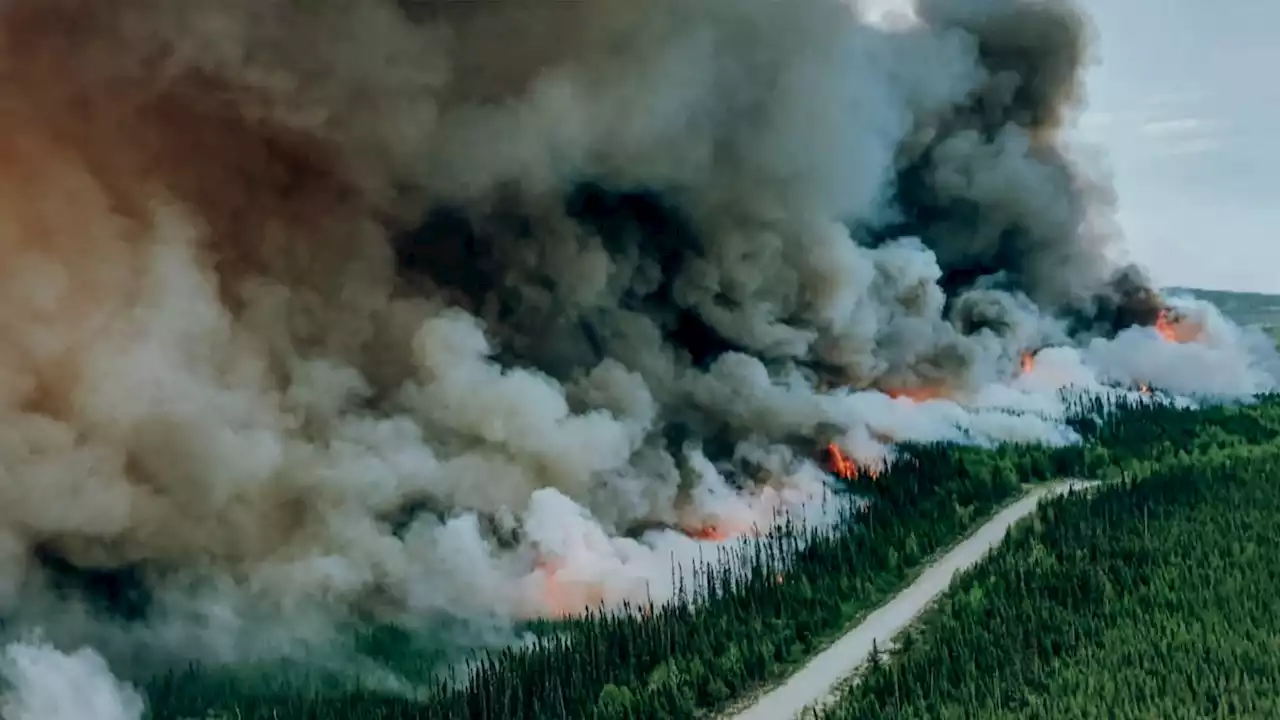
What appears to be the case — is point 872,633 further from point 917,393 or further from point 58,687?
point 917,393

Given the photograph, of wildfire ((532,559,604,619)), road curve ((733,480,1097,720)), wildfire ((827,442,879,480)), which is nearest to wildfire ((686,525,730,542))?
road curve ((733,480,1097,720))

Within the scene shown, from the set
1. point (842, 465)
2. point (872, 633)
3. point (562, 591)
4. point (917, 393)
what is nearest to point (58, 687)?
point (562, 591)

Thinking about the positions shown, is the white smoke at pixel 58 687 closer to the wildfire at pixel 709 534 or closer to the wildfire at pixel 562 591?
the wildfire at pixel 562 591

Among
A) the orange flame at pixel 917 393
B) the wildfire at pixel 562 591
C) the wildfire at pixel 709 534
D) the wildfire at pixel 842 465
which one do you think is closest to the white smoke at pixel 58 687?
the wildfire at pixel 562 591

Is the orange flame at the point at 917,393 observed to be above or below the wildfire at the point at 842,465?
above

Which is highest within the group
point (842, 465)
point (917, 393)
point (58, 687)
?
point (917, 393)

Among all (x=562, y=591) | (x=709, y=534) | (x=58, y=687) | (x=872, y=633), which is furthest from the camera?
(x=709, y=534)
